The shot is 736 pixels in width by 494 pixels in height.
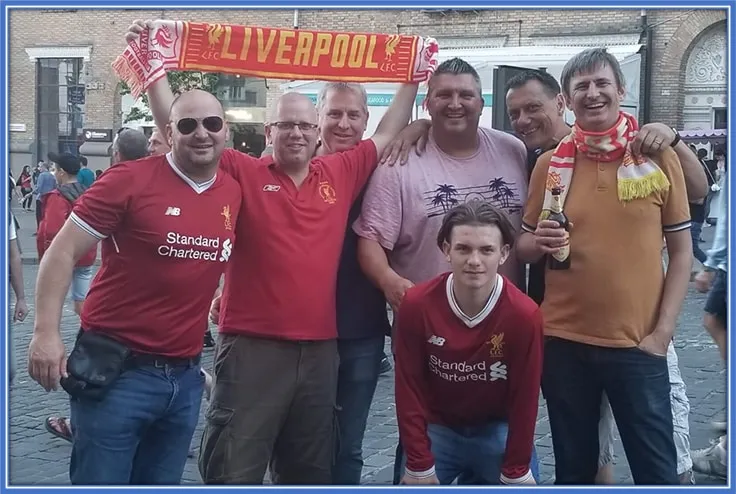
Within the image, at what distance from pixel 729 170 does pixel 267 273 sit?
79.1 inches

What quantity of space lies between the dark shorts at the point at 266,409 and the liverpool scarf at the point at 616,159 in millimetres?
1155

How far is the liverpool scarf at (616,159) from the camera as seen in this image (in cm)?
339

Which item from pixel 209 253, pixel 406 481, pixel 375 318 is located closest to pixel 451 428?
pixel 406 481

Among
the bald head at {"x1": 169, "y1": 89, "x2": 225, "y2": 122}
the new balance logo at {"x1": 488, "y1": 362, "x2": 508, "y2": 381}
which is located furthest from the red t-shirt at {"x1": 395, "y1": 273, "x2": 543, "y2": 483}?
the bald head at {"x1": 169, "y1": 89, "x2": 225, "y2": 122}

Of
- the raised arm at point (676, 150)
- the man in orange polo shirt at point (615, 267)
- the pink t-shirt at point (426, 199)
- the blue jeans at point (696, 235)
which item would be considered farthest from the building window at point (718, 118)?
the man in orange polo shirt at point (615, 267)

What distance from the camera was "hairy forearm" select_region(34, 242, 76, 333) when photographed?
324cm

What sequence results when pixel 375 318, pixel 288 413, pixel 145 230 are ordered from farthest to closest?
pixel 375 318 < pixel 288 413 < pixel 145 230

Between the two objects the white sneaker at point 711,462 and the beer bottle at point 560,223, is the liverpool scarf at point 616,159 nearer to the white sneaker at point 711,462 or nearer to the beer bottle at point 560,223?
the beer bottle at point 560,223

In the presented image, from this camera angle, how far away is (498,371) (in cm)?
343

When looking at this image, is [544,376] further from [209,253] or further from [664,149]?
[209,253]

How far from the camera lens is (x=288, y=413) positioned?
11.8 feet

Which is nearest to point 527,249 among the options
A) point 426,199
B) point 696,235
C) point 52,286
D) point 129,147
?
point 426,199

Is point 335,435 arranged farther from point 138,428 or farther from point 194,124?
point 194,124

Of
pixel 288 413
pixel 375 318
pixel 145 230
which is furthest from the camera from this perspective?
pixel 375 318
